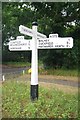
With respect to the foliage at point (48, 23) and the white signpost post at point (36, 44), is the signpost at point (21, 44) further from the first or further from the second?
the foliage at point (48, 23)

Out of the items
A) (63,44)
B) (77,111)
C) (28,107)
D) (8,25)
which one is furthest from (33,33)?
(77,111)

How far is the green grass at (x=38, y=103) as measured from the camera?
2.87 m

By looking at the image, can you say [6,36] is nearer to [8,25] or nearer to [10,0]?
[8,25]

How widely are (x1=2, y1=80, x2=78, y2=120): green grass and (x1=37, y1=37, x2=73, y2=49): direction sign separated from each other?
1.94ft

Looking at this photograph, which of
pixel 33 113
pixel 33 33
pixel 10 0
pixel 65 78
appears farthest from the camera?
pixel 10 0

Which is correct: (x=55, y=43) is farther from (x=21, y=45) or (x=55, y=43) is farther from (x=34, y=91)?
(x=34, y=91)

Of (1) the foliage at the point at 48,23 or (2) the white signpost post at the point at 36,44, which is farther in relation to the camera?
(1) the foliage at the point at 48,23

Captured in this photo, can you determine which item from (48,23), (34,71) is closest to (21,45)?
(34,71)

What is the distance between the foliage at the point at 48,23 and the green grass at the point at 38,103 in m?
0.52

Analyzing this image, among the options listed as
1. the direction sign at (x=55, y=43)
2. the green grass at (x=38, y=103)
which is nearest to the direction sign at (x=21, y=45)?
the direction sign at (x=55, y=43)

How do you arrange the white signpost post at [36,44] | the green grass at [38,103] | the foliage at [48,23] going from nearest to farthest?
the green grass at [38,103] < the white signpost post at [36,44] < the foliage at [48,23]

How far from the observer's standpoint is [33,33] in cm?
304

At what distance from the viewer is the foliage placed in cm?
357

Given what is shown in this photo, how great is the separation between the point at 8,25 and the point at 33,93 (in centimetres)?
119
